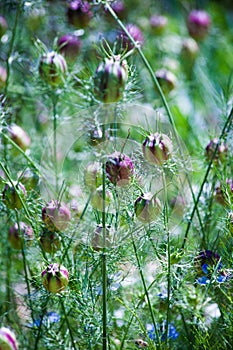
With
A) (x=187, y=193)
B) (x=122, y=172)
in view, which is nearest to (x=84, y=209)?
(x=122, y=172)

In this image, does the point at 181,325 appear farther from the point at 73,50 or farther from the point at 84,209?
the point at 73,50

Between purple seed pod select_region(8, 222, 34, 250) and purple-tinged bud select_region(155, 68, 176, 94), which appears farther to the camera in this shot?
purple-tinged bud select_region(155, 68, 176, 94)

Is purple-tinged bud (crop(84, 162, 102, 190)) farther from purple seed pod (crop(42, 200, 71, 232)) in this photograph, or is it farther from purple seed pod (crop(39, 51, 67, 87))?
purple seed pod (crop(39, 51, 67, 87))

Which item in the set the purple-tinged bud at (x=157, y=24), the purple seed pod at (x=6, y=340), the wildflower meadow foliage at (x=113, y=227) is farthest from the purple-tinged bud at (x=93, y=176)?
the purple-tinged bud at (x=157, y=24)

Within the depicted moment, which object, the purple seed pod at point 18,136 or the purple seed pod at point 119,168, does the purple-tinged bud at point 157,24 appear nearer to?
the purple seed pod at point 18,136

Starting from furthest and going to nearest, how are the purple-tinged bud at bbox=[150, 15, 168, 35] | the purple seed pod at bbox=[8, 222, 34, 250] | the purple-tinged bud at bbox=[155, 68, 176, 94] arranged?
the purple-tinged bud at bbox=[150, 15, 168, 35]
the purple-tinged bud at bbox=[155, 68, 176, 94]
the purple seed pod at bbox=[8, 222, 34, 250]

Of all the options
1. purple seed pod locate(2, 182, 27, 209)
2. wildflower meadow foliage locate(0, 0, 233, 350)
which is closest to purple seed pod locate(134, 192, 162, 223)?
wildflower meadow foliage locate(0, 0, 233, 350)
